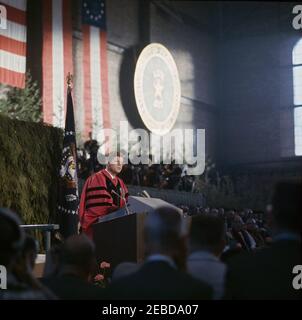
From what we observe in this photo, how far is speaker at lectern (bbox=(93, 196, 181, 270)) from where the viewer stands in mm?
6754

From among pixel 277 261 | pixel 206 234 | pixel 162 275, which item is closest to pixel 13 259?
pixel 162 275

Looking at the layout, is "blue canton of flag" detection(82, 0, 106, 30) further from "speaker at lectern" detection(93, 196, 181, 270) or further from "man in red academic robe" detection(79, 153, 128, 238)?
"speaker at lectern" detection(93, 196, 181, 270)

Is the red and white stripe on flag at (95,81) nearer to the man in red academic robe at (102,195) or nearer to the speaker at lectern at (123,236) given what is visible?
the man in red academic robe at (102,195)

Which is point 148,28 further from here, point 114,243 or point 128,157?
point 114,243

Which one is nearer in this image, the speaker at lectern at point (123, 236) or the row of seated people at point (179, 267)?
Result: the row of seated people at point (179, 267)

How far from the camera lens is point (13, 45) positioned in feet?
50.6

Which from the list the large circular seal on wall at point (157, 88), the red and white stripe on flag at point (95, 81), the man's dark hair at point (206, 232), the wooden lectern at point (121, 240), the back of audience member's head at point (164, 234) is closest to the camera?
the back of audience member's head at point (164, 234)

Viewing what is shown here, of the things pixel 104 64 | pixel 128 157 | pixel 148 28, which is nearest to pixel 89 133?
pixel 128 157

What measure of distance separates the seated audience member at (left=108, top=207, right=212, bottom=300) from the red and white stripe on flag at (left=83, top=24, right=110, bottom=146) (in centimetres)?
1464

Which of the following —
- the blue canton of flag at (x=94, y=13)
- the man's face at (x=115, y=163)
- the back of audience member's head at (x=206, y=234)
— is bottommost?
the back of audience member's head at (x=206, y=234)

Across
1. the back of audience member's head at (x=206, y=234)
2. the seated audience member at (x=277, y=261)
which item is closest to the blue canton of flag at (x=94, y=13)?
the back of audience member's head at (x=206, y=234)

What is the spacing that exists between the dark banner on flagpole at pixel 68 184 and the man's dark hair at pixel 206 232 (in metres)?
6.38

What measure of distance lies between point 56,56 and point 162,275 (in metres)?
14.3

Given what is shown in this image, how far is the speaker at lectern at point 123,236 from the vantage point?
6.75 m
